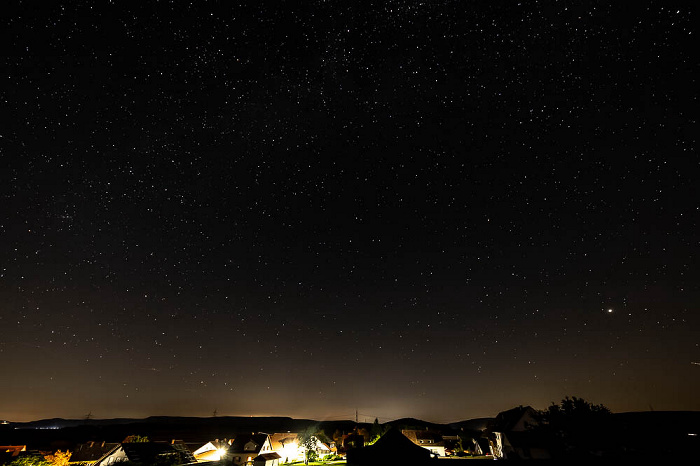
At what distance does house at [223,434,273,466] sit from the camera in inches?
2379

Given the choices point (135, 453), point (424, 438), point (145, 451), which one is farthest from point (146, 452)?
point (424, 438)

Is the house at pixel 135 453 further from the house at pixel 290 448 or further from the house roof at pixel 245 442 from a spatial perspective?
the house at pixel 290 448

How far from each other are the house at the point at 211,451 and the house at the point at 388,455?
247 ft

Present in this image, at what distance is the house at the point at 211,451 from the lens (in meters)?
71.0

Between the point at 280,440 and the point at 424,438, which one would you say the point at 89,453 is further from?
the point at 424,438

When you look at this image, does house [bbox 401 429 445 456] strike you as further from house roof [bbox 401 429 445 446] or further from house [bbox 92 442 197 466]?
house [bbox 92 442 197 466]

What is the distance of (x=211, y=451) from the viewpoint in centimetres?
7412

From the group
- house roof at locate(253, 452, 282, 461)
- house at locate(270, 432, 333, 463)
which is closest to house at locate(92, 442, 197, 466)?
house roof at locate(253, 452, 282, 461)

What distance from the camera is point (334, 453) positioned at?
71750mm

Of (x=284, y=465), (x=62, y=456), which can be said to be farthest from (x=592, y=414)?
(x=62, y=456)

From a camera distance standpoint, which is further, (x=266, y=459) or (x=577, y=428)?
(x=266, y=459)

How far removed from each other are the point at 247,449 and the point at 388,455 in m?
64.8

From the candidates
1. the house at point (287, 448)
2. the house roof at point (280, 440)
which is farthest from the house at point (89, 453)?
the house at point (287, 448)

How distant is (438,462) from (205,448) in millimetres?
82738
